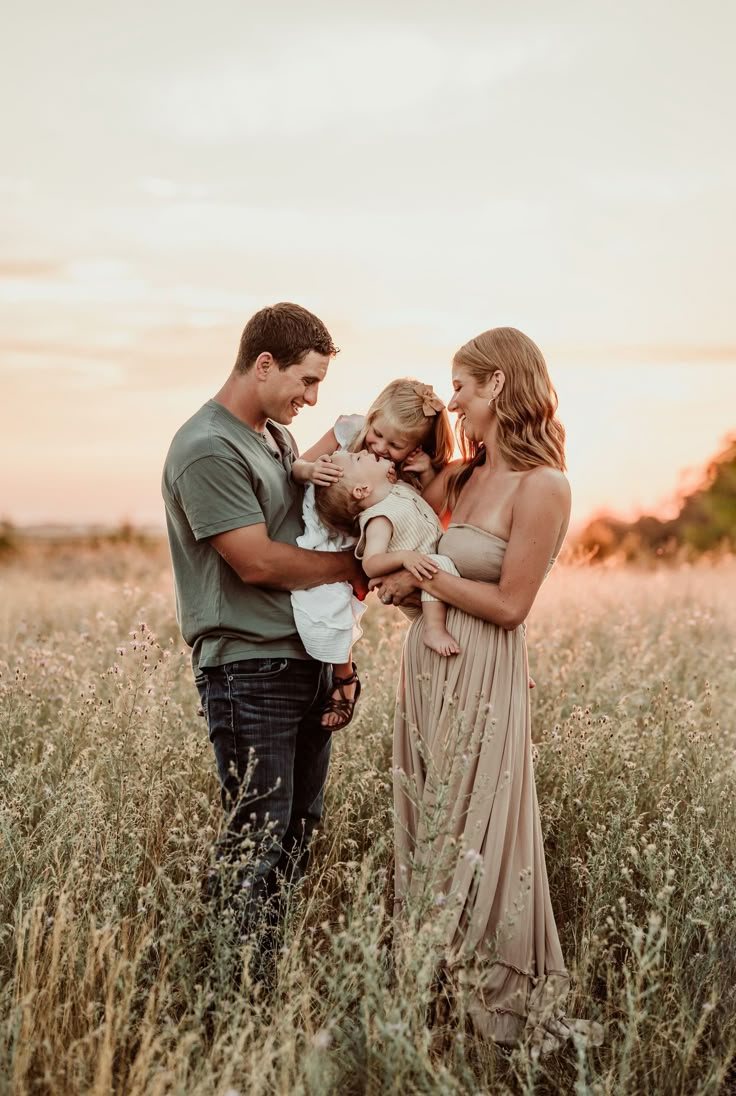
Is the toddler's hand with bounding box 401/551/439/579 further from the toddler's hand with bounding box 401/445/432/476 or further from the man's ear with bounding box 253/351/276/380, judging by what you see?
the man's ear with bounding box 253/351/276/380

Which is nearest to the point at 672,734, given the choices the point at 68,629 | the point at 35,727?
the point at 35,727

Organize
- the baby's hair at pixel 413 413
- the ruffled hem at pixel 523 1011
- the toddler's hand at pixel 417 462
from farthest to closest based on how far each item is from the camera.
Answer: the toddler's hand at pixel 417 462
the baby's hair at pixel 413 413
the ruffled hem at pixel 523 1011

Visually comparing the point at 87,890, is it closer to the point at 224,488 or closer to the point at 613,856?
the point at 224,488

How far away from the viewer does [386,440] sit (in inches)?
158

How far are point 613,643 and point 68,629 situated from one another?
5015 millimetres

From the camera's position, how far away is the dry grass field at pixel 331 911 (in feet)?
9.30

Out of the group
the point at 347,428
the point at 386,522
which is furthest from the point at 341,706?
the point at 347,428

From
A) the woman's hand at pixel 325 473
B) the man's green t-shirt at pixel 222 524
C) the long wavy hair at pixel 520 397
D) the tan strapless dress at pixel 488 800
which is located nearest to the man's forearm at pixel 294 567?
the man's green t-shirt at pixel 222 524

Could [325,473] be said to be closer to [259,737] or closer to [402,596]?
[402,596]

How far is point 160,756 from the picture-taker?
4.29m

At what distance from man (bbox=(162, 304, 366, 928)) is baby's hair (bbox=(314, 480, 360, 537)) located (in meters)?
0.12

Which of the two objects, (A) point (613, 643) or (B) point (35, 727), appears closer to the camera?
(B) point (35, 727)

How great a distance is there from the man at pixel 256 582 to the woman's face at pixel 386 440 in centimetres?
31

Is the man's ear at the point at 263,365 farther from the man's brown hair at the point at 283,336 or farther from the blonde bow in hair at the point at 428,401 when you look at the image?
the blonde bow in hair at the point at 428,401
